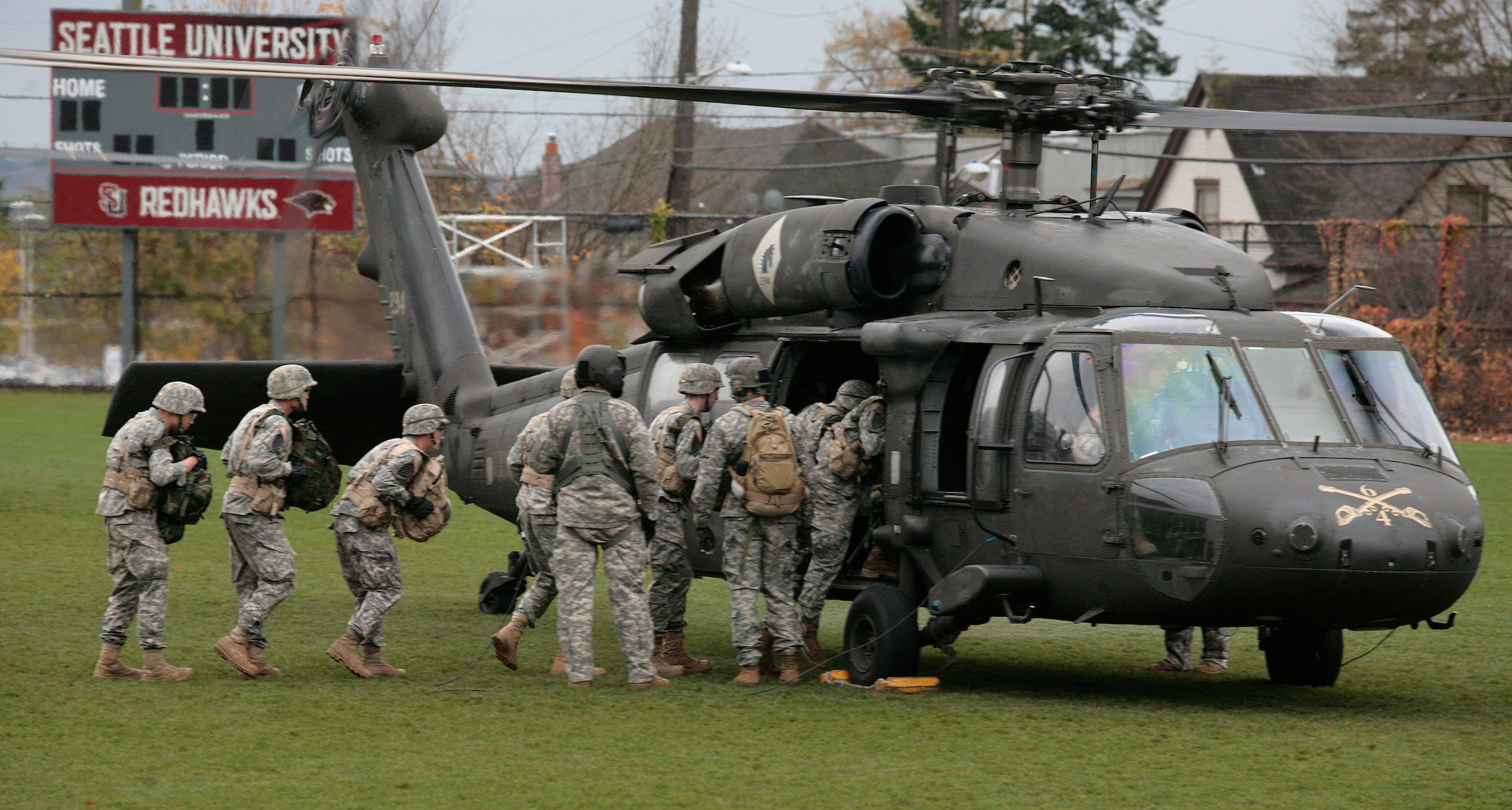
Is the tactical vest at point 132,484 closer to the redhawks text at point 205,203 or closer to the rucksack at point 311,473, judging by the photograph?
the rucksack at point 311,473

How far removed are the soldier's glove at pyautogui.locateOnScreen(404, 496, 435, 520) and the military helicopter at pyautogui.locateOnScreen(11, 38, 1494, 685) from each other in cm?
206

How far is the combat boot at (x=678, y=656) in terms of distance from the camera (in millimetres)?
9820

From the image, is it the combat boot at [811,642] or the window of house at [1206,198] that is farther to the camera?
the window of house at [1206,198]

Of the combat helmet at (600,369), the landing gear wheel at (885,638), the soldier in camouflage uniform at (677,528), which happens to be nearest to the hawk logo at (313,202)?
the soldier in camouflage uniform at (677,528)

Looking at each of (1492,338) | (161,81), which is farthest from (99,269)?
(1492,338)

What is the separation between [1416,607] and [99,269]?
1333 inches

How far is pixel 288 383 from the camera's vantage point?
9.30 m

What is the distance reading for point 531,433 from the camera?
933cm

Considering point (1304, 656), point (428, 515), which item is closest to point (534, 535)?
point (428, 515)

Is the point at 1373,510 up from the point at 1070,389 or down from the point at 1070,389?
down

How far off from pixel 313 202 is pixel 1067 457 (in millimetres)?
23771

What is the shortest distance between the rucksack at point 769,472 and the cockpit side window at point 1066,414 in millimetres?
1471

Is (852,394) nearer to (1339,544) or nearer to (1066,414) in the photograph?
(1066,414)

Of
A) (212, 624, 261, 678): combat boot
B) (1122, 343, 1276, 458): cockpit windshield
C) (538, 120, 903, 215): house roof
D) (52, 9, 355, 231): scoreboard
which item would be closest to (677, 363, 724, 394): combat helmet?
(1122, 343, 1276, 458): cockpit windshield
